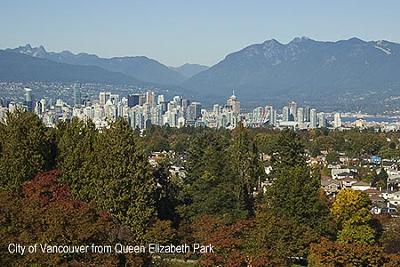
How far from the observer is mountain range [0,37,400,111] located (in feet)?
372

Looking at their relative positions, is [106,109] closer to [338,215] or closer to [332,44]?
[338,215]

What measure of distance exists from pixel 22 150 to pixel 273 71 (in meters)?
154

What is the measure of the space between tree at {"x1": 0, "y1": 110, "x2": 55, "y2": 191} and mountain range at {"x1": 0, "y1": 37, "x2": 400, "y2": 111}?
279ft

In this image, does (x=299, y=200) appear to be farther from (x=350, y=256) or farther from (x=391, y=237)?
(x=350, y=256)

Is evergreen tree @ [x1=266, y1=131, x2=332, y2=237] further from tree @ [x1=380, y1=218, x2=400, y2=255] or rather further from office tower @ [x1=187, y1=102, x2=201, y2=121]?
office tower @ [x1=187, y1=102, x2=201, y2=121]

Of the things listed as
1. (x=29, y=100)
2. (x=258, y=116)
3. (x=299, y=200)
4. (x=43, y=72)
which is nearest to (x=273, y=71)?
(x=43, y=72)

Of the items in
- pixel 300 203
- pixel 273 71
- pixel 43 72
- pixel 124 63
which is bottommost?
pixel 300 203

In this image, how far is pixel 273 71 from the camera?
536 ft

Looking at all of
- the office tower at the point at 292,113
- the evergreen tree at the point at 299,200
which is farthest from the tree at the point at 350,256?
the office tower at the point at 292,113

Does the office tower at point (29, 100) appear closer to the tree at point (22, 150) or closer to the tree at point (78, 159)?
the tree at point (78, 159)

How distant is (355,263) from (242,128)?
5670 millimetres

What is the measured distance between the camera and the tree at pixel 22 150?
1118 cm

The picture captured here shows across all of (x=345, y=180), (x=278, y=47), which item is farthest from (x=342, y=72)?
(x=345, y=180)

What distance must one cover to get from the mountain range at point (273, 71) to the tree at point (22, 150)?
8513 centimetres
